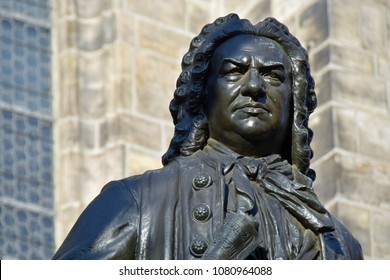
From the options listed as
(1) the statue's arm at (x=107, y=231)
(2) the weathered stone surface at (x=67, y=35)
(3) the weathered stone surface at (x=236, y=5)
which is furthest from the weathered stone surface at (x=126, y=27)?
(1) the statue's arm at (x=107, y=231)

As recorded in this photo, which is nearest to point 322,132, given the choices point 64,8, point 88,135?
point 88,135

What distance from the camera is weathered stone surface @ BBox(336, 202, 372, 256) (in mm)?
11805

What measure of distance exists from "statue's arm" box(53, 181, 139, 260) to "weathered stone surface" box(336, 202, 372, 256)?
616 cm

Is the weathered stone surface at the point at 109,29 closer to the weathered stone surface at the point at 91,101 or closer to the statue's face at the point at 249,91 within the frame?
the weathered stone surface at the point at 91,101

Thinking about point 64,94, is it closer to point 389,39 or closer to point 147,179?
point 389,39

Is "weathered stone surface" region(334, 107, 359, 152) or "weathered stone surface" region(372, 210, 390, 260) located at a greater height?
"weathered stone surface" region(334, 107, 359, 152)

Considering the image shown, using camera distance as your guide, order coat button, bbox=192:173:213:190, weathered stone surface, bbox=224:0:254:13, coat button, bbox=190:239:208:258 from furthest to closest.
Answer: weathered stone surface, bbox=224:0:254:13, coat button, bbox=192:173:213:190, coat button, bbox=190:239:208:258

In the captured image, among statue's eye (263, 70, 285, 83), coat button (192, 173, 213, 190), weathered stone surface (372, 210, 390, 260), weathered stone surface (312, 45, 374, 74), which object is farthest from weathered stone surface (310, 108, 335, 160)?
coat button (192, 173, 213, 190)

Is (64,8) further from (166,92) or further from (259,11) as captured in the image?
(259,11)

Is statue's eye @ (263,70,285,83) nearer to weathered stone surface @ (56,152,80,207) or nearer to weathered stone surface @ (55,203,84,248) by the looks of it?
weathered stone surface @ (55,203,84,248)

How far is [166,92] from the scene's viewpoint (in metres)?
13.0

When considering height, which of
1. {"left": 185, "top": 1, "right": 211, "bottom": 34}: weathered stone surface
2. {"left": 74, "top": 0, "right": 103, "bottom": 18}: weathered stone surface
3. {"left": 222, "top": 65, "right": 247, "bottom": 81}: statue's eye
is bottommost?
{"left": 222, "top": 65, "right": 247, "bottom": 81}: statue's eye

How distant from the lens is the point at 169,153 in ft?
19.5
